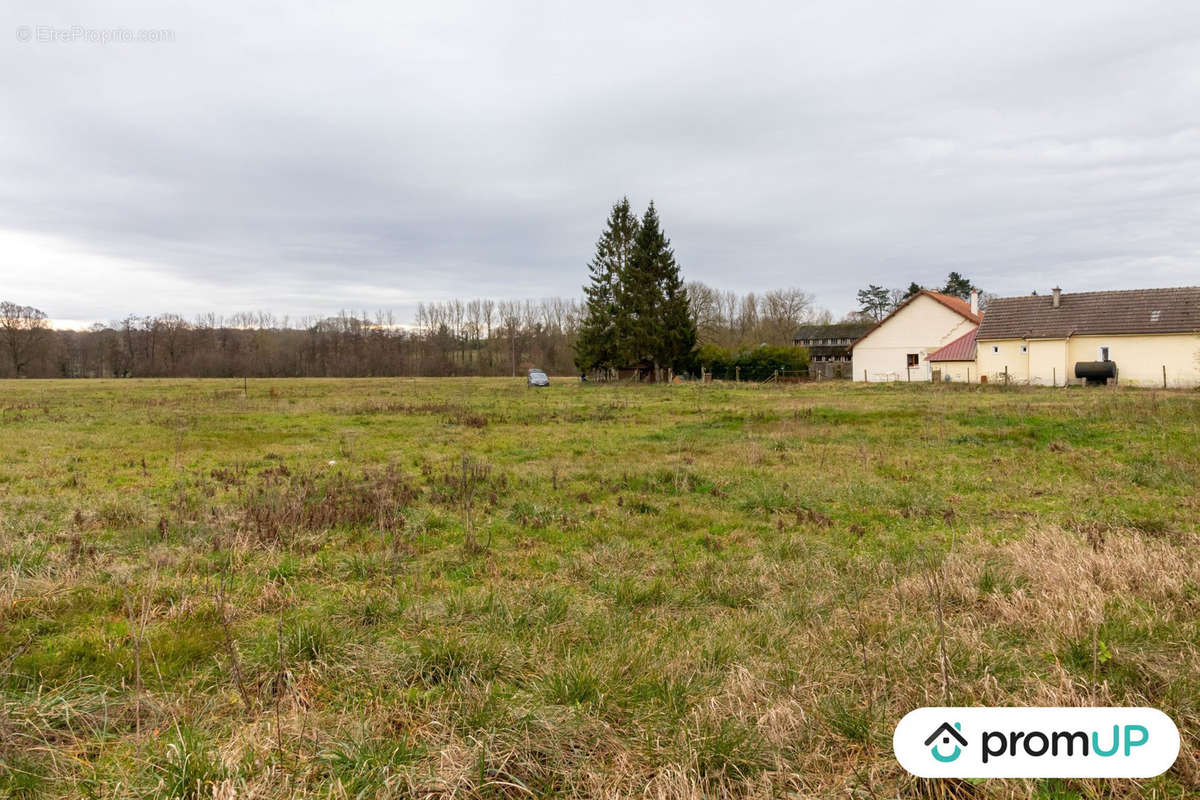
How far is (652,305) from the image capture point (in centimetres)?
4425

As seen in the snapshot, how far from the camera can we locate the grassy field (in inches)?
112

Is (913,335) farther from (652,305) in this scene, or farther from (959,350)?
(652,305)

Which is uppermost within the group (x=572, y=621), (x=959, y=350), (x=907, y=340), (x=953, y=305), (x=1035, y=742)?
(x=953, y=305)

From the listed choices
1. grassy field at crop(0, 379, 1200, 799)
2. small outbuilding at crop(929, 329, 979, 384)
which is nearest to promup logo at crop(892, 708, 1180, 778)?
grassy field at crop(0, 379, 1200, 799)

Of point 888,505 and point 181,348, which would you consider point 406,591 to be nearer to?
point 888,505

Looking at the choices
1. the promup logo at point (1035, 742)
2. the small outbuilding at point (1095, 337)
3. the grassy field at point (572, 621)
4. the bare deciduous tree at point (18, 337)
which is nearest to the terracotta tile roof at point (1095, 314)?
the small outbuilding at point (1095, 337)

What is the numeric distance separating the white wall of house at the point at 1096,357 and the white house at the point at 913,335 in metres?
6.87

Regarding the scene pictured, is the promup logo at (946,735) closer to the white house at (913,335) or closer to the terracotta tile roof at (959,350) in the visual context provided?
the terracotta tile roof at (959,350)

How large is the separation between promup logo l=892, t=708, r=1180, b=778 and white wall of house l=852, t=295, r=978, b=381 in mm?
48169

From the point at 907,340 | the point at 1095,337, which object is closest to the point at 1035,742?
the point at 1095,337

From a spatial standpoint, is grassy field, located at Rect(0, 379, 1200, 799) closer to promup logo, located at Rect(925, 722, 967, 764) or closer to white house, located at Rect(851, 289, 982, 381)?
promup logo, located at Rect(925, 722, 967, 764)

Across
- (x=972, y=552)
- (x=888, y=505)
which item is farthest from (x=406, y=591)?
(x=888, y=505)

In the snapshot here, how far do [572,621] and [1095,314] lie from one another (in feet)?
140

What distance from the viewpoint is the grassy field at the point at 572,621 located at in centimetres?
284
